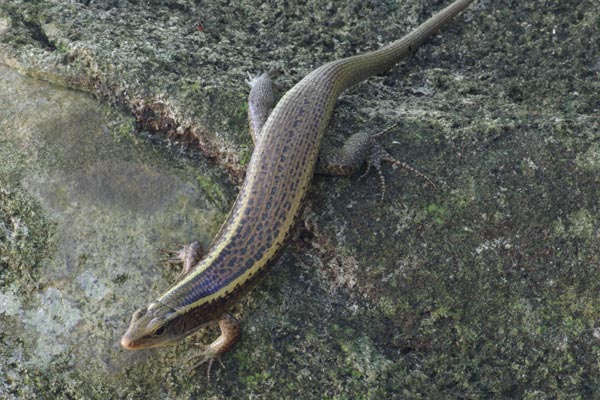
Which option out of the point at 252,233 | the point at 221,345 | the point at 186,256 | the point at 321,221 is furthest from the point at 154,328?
the point at 321,221

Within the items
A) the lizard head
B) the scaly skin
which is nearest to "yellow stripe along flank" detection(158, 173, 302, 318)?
the scaly skin

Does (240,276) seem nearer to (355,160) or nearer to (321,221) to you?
(321,221)

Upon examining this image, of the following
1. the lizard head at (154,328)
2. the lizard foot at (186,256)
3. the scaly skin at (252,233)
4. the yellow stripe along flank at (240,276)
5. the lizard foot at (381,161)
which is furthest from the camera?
the lizard foot at (381,161)

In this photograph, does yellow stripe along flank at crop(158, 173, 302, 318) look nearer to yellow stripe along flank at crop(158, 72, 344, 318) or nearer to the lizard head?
yellow stripe along flank at crop(158, 72, 344, 318)

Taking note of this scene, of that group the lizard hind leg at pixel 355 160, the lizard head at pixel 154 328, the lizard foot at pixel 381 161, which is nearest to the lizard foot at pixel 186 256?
the lizard head at pixel 154 328

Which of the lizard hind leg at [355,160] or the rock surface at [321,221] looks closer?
the rock surface at [321,221]

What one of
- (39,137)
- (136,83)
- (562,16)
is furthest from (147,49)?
(562,16)

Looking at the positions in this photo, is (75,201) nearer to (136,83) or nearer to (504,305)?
(136,83)

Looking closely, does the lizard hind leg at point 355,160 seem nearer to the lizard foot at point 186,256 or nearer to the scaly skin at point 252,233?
the scaly skin at point 252,233
